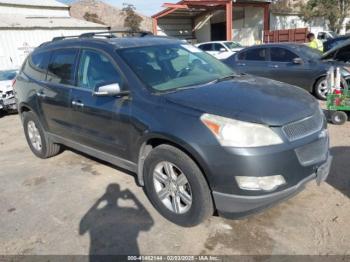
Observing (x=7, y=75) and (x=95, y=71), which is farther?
(x=7, y=75)

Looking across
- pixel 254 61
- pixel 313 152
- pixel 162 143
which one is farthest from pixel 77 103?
pixel 254 61

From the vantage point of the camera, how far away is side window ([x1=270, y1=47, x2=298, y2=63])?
9.55m

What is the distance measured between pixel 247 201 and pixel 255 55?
798 centimetres

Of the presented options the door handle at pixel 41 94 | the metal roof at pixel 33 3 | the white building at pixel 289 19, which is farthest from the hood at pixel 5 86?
the white building at pixel 289 19

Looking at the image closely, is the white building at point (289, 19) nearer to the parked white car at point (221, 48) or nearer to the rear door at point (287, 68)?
the parked white car at point (221, 48)

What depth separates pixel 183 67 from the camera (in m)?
4.23

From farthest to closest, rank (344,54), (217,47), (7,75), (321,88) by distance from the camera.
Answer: (217,47) → (7,75) → (321,88) → (344,54)

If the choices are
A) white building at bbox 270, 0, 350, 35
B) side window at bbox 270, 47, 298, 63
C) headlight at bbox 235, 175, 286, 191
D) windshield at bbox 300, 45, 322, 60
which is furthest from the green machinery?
white building at bbox 270, 0, 350, 35

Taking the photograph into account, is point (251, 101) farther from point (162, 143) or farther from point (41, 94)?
point (41, 94)

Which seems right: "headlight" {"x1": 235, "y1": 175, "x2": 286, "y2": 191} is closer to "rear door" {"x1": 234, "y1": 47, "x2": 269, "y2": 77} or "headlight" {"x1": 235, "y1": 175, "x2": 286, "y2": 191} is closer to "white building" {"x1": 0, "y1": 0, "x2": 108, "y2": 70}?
"rear door" {"x1": 234, "y1": 47, "x2": 269, "y2": 77}

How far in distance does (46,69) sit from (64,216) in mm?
2330

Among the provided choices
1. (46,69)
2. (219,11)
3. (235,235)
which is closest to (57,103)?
(46,69)

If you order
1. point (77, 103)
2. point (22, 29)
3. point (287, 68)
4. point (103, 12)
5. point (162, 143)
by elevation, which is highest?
point (103, 12)

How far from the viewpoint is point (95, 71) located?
4293mm
